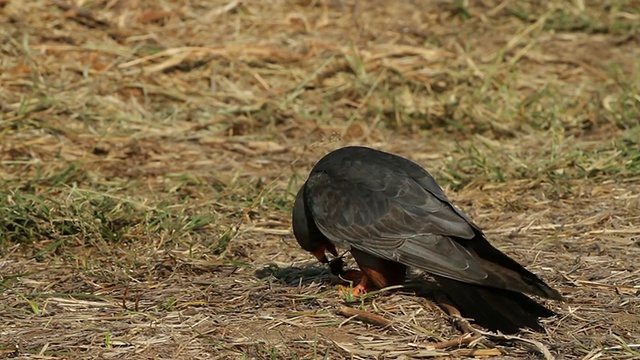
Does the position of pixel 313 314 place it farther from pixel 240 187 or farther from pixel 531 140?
pixel 531 140

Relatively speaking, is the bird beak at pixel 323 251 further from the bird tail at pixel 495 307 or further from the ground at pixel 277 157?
the bird tail at pixel 495 307

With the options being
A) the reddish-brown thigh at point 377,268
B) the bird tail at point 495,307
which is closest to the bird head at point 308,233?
the reddish-brown thigh at point 377,268

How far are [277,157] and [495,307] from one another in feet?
12.8

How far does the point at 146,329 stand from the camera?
16.7 ft

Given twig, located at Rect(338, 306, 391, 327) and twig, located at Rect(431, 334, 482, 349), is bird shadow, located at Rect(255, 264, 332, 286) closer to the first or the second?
twig, located at Rect(338, 306, 391, 327)

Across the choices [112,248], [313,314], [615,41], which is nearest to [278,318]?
[313,314]

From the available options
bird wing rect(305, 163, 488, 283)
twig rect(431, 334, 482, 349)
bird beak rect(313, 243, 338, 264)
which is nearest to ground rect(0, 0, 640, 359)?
twig rect(431, 334, 482, 349)

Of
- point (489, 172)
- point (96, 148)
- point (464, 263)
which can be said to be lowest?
point (96, 148)

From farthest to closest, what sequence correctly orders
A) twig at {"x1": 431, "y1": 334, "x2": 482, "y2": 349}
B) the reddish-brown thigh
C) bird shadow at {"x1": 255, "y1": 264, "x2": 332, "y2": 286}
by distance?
bird shadow at {"x1": 255, "y1": 264, "x2": 332, "y2": 286} < the reddish-brown thigh < twig at {"x1": 431, "y1": 334, "x2": 482, "y2": 349}

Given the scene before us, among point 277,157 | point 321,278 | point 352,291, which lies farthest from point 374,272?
point 277,157

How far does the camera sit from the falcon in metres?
5.07

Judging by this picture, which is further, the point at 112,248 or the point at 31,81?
the point at 31,81

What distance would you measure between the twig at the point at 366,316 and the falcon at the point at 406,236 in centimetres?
30

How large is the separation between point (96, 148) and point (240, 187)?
4.69ft
